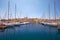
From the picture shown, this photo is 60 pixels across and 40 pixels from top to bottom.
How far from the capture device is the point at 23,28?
3023 millimetres

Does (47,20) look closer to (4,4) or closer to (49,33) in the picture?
(49,33)

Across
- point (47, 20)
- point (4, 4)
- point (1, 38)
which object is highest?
point (4, 4)

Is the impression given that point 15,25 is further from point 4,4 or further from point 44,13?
point 44,13

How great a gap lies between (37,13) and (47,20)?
11.7 inches

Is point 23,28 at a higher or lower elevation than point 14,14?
lower

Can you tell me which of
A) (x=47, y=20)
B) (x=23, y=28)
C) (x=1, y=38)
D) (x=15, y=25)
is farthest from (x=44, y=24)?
(x=1, y=38)

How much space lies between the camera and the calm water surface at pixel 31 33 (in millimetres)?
2859

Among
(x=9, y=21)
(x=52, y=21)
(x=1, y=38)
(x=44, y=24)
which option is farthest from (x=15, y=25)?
(x=52, y=21)

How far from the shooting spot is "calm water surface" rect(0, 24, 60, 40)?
2.86m

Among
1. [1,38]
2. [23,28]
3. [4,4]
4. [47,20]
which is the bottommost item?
[1,38]

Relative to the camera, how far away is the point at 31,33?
2912mm

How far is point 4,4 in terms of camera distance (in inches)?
119

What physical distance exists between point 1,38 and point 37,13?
1.06 metres

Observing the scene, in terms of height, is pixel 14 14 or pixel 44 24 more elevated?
pixel 14 14
